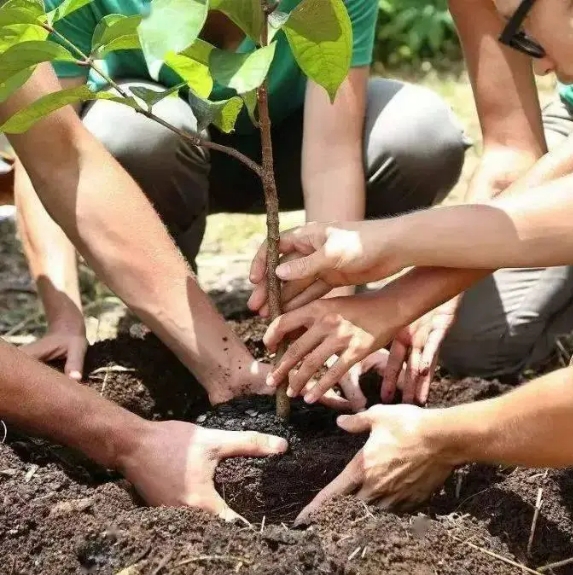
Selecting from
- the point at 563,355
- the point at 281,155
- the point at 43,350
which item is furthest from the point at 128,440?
the point at 563,355

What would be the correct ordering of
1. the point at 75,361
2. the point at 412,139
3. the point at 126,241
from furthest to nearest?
the point at 412,139 → the point at 75,361 → the point at 126,241

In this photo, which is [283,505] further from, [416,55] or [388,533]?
[416,55]

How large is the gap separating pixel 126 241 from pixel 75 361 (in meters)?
0.27

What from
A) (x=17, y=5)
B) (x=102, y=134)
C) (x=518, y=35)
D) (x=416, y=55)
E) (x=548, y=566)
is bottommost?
(x=416, y=55)

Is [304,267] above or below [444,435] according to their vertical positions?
above

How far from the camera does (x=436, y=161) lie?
2016 millimetres

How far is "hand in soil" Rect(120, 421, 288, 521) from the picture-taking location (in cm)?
124

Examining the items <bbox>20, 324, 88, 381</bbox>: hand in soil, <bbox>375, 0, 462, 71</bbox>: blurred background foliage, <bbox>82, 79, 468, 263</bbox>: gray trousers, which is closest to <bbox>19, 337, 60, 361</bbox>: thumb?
<bbox>20, 324, 88, 381</bbox>: hand in soil

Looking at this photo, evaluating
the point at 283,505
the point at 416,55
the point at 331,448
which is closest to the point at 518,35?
the point at 331,448

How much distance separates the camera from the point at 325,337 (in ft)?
4.35

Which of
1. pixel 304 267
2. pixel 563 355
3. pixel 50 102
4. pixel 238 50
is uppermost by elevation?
pixel 50 102

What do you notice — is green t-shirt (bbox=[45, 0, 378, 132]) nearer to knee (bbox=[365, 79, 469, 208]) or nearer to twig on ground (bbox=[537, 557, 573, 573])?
knee (bbox=[365, 79, 469, 208])

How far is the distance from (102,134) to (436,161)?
735 millimetres

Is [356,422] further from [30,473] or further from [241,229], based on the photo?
[241,229]
